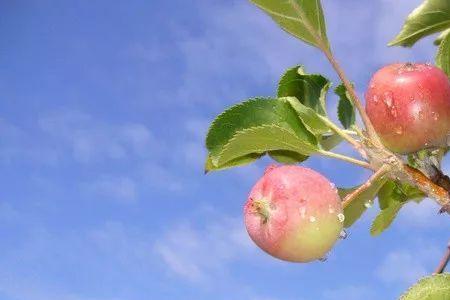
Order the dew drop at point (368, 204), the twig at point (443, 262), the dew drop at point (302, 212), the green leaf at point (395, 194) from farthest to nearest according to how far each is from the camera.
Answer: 1. the green leaf at point (395, 194)
2. the dew drop at point (368, 204)
3. the twig at point (443, 262)
4. the dew drop at point (302, 212)

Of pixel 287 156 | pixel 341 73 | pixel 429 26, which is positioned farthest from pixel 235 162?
pixel 429 26

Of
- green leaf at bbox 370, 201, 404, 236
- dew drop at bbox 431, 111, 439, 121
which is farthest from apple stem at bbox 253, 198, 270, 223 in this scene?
green leaf at bbox 370, 201, 404, 236

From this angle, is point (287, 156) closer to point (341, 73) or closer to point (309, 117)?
point (309, 117)

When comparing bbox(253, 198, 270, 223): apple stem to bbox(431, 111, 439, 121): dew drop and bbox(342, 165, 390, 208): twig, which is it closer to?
bbox(342, 165, 390, 208): twig

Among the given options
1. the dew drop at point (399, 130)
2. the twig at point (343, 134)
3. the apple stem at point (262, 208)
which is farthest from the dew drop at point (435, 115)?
the apple stem at point (262, 208)

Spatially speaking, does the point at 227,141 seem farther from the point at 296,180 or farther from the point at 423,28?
the point at 423,28

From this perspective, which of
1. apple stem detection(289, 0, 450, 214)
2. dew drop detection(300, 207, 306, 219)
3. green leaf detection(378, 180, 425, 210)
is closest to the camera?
dew drop detection(300, 207, 306, 219)

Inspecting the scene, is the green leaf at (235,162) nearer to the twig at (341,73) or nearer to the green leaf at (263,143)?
the green leaf at (263,143)
